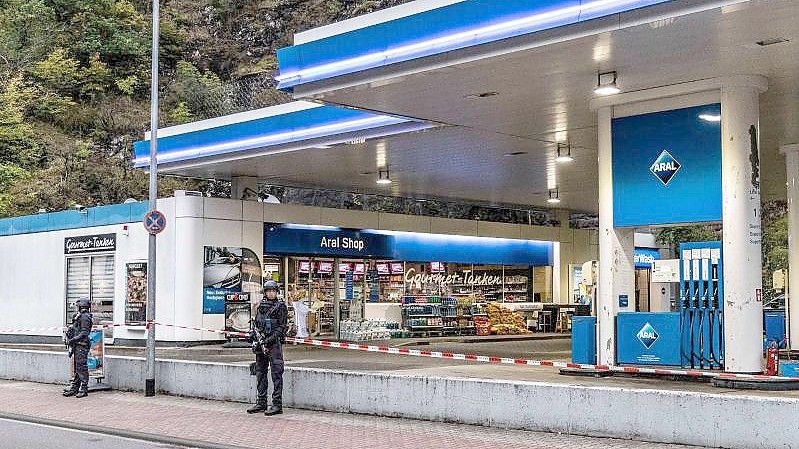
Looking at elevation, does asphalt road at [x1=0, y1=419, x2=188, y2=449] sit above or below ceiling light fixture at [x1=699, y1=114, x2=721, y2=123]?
below

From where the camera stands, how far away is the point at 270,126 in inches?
834

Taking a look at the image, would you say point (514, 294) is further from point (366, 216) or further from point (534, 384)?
point (534, 384)

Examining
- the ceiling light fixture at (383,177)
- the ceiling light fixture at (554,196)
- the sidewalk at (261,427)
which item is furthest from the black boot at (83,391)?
the ceiling light fixture at (554,196)

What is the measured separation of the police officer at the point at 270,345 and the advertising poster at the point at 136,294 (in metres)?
11.6

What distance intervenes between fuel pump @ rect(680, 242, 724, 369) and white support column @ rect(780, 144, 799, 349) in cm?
660

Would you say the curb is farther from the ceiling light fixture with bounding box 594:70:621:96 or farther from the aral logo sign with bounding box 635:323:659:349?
the ceiling light fixture with bounding box 594:70:621:96

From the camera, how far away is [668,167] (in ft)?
49.2

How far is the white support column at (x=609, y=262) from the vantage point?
15.7m

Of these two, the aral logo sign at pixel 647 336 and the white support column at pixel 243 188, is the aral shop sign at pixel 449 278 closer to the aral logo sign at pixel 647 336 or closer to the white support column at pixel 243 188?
the white support column at pixel 243 188

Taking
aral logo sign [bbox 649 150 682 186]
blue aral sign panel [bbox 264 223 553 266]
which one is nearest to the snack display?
blue aral sign panel [bbox 264 223 553 266]

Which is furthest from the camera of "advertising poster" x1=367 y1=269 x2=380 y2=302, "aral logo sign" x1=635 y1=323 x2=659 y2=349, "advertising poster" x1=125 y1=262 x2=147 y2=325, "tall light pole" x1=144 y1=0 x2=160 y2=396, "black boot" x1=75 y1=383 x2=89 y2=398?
"advertising poster" x1=367 y1=269 x2=380 y2=302

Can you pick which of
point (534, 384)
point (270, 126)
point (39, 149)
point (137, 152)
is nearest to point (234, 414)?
point (534, 384)

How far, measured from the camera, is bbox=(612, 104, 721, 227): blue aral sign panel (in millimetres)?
14562

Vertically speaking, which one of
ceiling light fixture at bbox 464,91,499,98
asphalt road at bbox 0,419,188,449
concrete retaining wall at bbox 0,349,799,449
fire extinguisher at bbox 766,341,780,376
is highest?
ceiling light fixture at bbox 464,91,499,98
